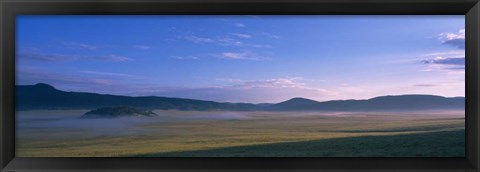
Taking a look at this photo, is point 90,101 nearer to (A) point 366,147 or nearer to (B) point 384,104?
(A) point 366,147

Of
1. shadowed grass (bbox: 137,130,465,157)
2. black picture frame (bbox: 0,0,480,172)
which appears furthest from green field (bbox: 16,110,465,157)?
black picture frame (bbox: 0,0,480,172)

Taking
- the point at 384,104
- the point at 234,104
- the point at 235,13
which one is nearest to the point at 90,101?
the point at 234,104

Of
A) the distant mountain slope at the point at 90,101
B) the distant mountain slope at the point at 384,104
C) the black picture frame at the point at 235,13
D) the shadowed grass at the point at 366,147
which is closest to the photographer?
the black picture frame at the point at 235,13

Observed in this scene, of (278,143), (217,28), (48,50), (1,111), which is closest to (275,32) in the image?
(217,28)

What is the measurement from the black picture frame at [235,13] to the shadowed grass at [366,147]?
0.29 m

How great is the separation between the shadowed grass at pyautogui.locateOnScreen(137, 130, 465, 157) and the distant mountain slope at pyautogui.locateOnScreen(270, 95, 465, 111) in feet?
0.54

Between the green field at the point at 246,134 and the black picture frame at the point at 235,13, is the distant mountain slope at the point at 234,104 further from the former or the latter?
the black picture frame at the point at 235,13

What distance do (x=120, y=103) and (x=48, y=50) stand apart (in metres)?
0.46

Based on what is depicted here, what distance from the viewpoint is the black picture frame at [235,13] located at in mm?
1859

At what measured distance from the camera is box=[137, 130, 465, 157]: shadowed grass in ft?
7.47

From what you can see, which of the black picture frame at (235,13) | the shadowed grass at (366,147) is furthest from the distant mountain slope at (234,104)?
the black picture frame at (235,13)

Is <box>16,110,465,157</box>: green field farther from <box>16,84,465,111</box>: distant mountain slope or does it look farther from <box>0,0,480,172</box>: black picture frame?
<box>0,0,480,172</box>: black picture frame

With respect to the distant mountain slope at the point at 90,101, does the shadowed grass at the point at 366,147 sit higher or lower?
lower

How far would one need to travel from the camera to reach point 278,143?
2.37m
